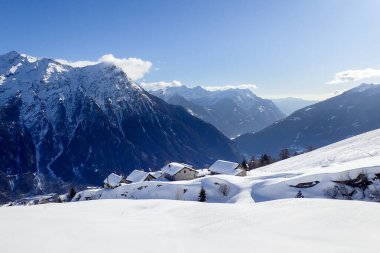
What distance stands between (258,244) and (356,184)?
160 ft

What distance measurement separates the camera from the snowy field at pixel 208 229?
1667cm

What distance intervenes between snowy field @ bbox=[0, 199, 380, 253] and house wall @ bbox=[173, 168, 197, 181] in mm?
91796

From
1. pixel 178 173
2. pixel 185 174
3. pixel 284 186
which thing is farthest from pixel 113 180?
pixel 284 186

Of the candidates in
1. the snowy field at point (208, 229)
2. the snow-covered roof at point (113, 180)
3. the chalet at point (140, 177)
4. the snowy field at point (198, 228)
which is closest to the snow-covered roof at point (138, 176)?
the chalet at point (140, 177)

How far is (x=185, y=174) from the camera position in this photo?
121938 mm

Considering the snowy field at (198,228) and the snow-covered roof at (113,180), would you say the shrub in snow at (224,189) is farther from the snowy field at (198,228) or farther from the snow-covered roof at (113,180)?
the snow-covered roof at (113,180)

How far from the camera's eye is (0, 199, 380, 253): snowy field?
1667 centimetres

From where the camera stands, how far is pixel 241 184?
7881 cm

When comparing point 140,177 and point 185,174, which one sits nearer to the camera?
point 185,174

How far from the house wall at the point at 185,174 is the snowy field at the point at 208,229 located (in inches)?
3614

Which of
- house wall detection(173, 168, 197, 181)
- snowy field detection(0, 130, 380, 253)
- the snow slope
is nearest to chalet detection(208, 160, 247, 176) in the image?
house wall detection(173, 168, 197, 181)

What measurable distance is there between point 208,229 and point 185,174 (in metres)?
102

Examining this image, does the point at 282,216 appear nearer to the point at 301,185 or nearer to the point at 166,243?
the point at 166,243

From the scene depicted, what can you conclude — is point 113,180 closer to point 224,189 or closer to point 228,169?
point 228,169
